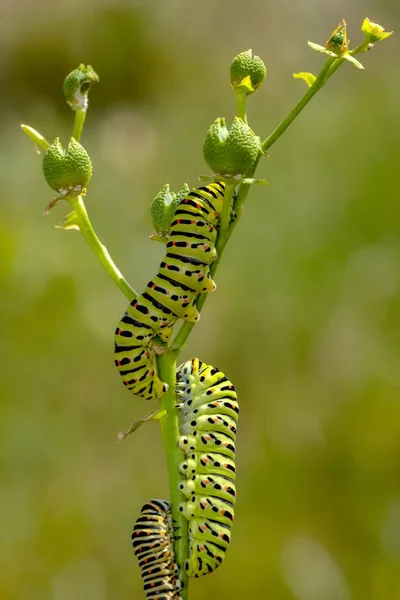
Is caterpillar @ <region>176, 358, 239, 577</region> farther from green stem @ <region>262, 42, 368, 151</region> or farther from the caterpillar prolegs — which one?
green stem @ <region>262, 42, 368, 151</region>

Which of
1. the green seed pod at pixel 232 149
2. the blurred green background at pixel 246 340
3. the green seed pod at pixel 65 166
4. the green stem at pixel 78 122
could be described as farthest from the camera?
the blurred green background at pixel 246 340

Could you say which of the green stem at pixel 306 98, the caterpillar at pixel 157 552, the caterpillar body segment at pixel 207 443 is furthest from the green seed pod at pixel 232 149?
the caterpillar at pixel 157 552

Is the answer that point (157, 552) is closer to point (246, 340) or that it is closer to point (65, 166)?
point (65, 166)

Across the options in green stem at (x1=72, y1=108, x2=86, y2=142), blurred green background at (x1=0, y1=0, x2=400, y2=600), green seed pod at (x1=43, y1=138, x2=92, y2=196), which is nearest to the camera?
green seed pod at (x1=43, y1=138, x2=92, y2=196)

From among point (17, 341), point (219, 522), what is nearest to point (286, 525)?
point (17, 341)

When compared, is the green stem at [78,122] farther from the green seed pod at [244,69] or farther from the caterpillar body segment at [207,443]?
the caterpillar body segment at [207,443]

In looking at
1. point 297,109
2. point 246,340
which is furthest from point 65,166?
point 246,340

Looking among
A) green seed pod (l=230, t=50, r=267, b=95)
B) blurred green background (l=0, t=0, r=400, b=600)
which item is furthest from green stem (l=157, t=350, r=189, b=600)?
blurred green background (l=0, t=0, r=400, b=600)
